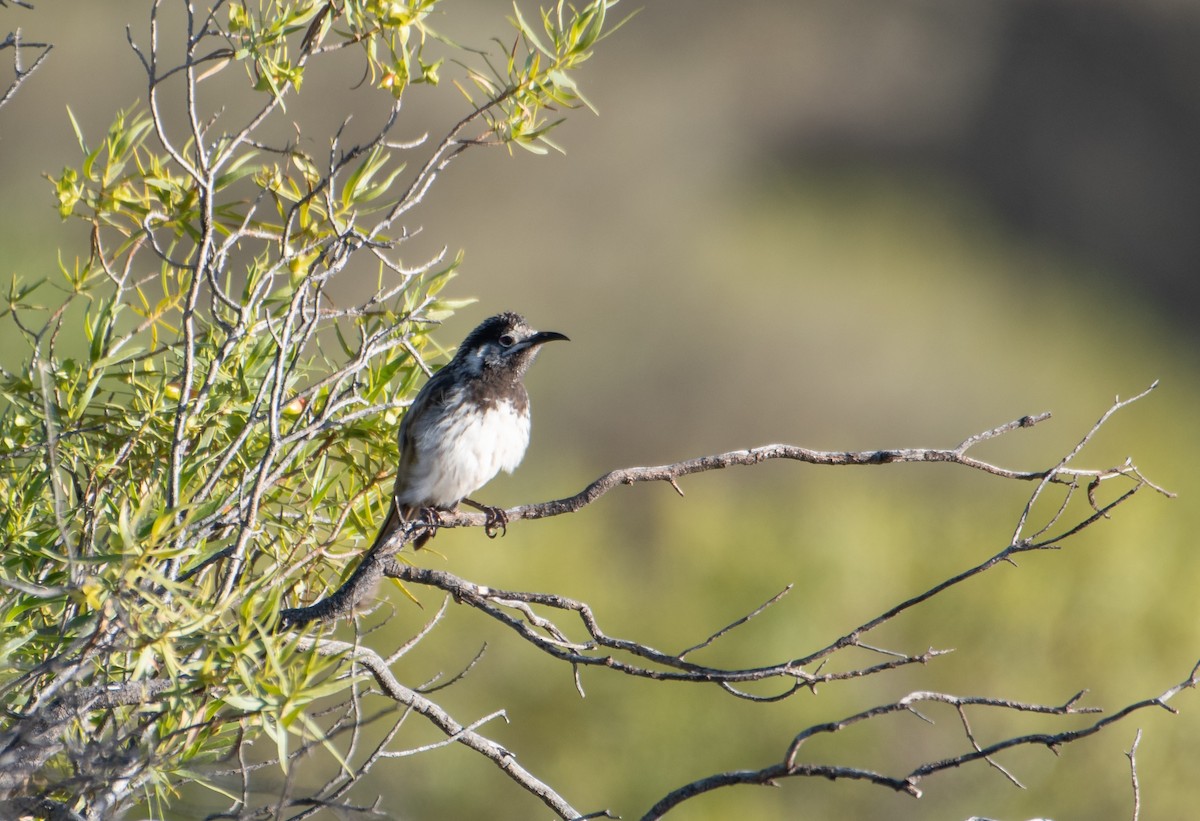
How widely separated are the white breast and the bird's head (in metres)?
0.15

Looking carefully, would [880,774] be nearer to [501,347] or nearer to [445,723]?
[445,723]

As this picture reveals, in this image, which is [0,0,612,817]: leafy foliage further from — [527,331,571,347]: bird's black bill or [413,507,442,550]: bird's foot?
[527,331,571,347]: bird's black bill

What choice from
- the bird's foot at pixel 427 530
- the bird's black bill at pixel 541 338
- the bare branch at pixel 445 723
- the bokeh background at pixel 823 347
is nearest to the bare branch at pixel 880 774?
the bare branch at pixel 445 723

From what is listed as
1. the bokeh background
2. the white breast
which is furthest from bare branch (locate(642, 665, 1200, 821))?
the white breast

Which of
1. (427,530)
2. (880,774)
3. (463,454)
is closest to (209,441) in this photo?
(427,530)

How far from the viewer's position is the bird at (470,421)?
3.62m

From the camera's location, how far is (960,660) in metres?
8.82

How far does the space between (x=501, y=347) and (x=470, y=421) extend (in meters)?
0.31

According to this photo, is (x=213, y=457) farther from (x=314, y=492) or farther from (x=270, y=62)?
(x=270, y=62)

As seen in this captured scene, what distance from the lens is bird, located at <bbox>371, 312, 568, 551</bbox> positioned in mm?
3619

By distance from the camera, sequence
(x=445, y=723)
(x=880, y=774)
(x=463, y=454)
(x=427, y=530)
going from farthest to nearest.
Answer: (x=463, y=454)
(x=427, y=530)
(x=445, y=723)
(x=880, y=774)

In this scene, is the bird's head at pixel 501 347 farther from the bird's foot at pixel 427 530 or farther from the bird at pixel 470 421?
the bird's foot at pixel 427 530

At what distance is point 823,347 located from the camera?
1838cm

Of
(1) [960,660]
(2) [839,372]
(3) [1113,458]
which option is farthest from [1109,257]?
(1) [960,660]
